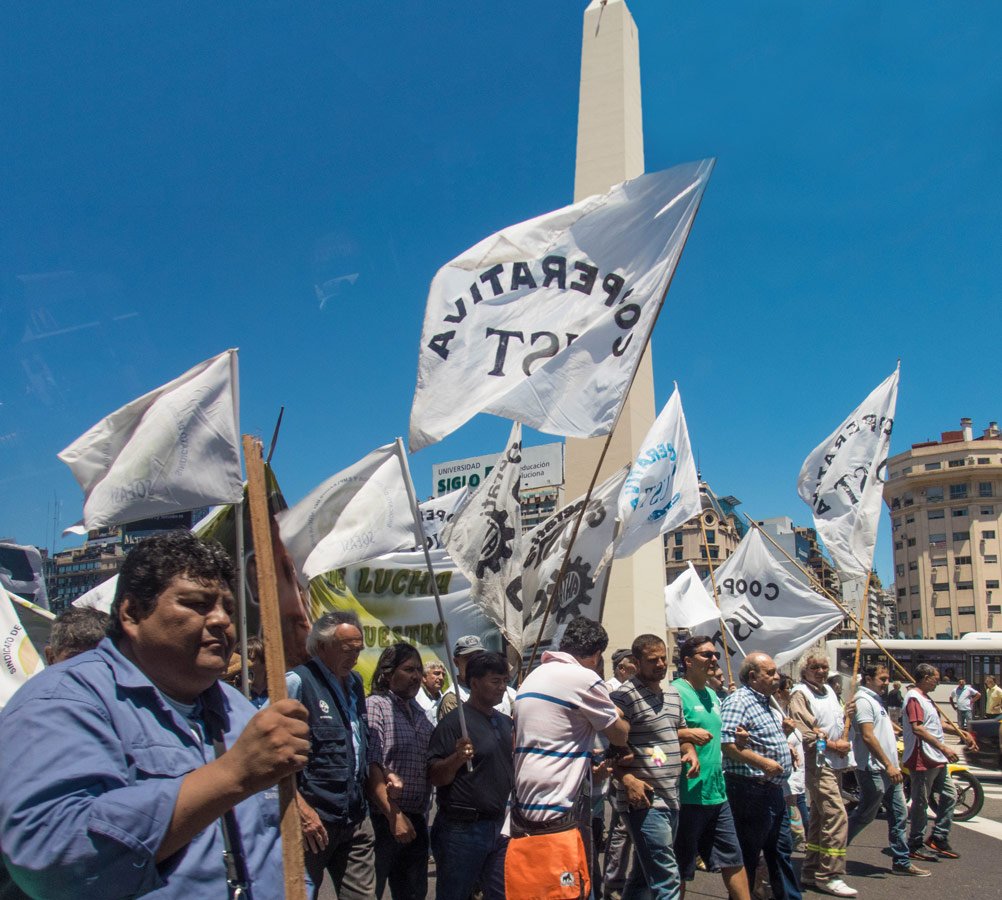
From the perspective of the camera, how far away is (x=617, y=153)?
16234 mm

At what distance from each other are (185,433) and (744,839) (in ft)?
13.9

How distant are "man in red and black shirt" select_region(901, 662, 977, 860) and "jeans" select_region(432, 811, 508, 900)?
555 centimetres

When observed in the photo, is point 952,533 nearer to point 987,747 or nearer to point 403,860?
point 987,747

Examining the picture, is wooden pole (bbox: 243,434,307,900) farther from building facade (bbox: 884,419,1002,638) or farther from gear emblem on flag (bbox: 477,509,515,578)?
building facade (bbox: 884,419,1002,638)

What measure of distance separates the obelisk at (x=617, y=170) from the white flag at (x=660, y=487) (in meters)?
7.59

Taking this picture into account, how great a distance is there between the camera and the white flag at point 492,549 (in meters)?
6.62

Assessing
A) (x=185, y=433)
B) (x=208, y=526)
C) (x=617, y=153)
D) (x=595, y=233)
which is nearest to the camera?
(x=185, y=433)

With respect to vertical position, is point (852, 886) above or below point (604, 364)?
below

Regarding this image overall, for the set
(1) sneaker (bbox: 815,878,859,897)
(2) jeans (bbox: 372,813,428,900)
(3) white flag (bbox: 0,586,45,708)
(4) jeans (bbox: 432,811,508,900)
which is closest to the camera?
(4) jeans (bbox: 432,811,508,900)

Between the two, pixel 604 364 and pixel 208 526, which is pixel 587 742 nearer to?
pixel 604 364

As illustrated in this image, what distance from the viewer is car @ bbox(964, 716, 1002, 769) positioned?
46.3ft

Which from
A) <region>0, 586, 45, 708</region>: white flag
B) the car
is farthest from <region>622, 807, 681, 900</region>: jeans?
the car

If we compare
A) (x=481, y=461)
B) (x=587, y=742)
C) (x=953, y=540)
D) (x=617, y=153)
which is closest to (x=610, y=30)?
(x=617, y=153)

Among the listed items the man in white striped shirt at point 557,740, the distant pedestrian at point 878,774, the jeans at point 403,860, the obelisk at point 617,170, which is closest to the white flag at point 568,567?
the jeans at point 403,860
